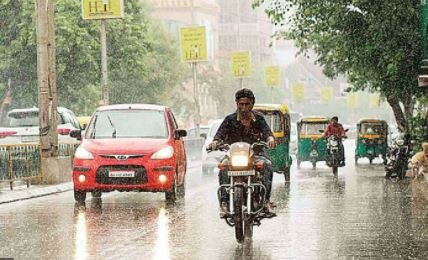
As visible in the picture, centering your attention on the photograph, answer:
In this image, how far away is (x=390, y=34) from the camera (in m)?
31.6

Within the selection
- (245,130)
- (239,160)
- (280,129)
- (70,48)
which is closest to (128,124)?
(245,130)

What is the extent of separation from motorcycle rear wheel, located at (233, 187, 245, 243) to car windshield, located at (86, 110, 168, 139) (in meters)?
7.85

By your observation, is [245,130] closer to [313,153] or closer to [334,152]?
[334,152]

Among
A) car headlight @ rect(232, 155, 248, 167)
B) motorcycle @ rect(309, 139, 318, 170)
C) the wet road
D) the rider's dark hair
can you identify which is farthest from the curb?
motorcycle @ rect(309, 139, 318, 170)

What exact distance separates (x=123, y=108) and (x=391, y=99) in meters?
24.6

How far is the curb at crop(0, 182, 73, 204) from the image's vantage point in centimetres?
2158

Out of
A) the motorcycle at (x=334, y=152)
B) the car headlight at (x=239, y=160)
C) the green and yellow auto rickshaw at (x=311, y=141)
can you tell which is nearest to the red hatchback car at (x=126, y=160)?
the car headlight at (x=239, y=160)

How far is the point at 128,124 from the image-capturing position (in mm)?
20469

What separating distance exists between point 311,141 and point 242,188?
2794cm

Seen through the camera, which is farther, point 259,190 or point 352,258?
point 259,190

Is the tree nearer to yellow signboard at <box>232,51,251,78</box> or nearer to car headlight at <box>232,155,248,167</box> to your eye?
car headlight at <box>232,155,248,167</box>

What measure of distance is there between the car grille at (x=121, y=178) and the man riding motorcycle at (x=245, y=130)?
227 inches

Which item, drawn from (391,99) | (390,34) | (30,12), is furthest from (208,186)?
(30,12)

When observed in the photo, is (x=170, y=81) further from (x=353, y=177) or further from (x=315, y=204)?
(x=315, y=204)
